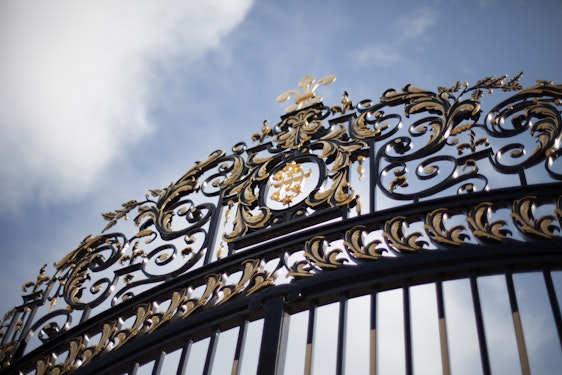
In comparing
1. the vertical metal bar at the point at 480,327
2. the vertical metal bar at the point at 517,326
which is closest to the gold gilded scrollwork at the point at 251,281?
the vertical metal bar at the point at 480,327

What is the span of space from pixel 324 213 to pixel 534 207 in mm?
953

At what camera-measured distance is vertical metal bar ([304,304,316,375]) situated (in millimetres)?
2926

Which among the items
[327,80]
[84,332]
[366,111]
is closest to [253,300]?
[84,332]

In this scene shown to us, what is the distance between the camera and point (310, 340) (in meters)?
3.03

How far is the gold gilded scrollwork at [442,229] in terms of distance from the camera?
3.07 metres

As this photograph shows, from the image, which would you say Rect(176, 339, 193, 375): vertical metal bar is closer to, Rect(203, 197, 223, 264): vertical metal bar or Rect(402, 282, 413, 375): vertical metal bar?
Rect(203, 197, 223, 264): vertical metal bar

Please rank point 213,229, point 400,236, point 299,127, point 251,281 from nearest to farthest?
1. point 400,236
2. point 251,281
3. point 213,229
4. point 299,127

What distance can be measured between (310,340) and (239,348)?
0.33 m

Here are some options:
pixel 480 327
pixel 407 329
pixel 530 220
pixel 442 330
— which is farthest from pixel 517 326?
pixel 530 220

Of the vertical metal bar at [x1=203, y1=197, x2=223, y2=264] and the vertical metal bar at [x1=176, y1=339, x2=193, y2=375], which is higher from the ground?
the vertical metal bar at [x1=203, y1=197, x2=223, y2=264]

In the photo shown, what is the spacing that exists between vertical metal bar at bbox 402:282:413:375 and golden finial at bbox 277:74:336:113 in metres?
1.71

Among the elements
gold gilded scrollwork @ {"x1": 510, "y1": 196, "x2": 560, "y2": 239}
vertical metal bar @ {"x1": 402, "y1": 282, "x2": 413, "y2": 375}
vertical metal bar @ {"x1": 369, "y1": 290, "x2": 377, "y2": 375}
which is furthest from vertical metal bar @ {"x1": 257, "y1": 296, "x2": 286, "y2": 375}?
gold gilded scrollwork @ {"x1": 510, "y1": 196, "x2": 560, "y2": 239}

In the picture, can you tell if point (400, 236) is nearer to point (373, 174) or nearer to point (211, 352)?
point (373, 174)

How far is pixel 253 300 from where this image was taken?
3283 mm
